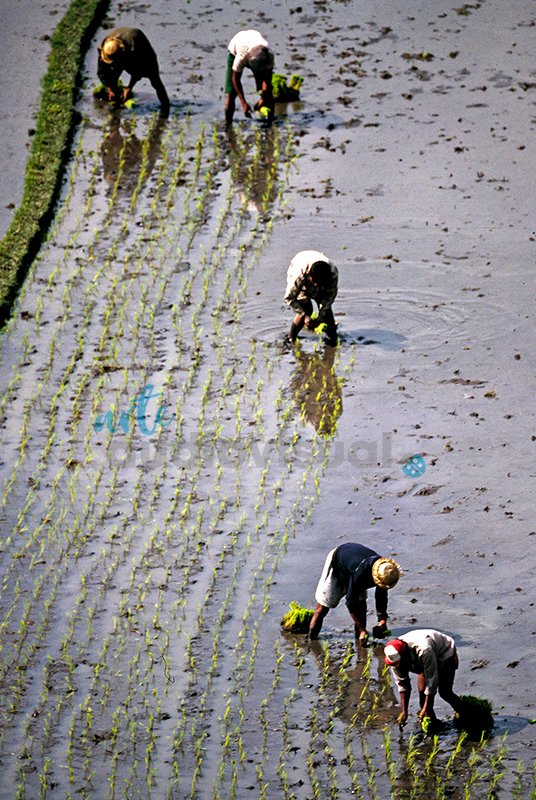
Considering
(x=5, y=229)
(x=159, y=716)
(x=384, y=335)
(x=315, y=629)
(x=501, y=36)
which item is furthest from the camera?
(x=501, y=36)

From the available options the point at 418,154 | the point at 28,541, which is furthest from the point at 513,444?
the point at 418,154

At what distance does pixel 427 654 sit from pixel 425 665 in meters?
0.06

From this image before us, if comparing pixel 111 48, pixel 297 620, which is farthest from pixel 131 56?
pixel 297 620

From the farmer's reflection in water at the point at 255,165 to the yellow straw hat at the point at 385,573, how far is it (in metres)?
6.53

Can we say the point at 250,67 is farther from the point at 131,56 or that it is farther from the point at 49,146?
the point at 49,146

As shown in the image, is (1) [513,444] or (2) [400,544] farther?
(1) [513,444]

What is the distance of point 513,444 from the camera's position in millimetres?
10547

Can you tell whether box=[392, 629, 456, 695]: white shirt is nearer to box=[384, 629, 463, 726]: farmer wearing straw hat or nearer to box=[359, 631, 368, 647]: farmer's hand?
box=[384, 629, 463, 726]: farmer wearing straw hat

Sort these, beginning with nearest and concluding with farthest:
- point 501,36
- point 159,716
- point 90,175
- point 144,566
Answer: point 159,716 < point 144,566 < point 90,175 < point 501,36

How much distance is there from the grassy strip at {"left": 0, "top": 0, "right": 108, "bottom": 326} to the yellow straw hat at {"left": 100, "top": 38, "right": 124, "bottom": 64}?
89cm

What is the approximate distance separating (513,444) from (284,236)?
Result: 396 centimetres

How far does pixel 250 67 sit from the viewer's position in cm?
1479

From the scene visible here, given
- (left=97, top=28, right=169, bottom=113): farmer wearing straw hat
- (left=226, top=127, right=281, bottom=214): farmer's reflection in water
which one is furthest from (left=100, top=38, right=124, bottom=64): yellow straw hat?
(left=226, top=127, right=281, bottom=214): farmer's reflection in water

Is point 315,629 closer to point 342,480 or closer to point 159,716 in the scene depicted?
point 159,716
